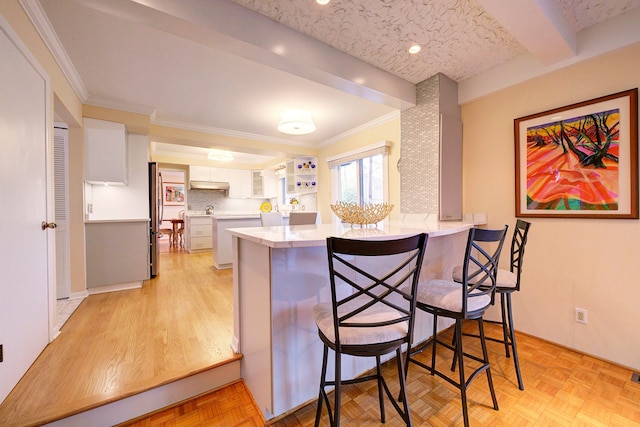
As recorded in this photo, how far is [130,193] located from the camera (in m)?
3.46

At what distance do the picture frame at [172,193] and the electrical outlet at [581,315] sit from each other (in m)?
9.50

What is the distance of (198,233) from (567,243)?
6.02m

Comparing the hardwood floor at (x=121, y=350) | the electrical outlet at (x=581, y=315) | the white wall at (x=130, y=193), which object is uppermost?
the white wall at (x=130, y=193)

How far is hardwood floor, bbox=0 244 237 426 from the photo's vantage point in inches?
50.8

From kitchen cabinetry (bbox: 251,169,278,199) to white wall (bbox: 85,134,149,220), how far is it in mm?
3387

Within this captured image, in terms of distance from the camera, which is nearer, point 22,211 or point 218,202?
point 22,211

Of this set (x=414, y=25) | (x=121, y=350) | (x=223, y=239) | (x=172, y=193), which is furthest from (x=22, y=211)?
(x=172, y=193)

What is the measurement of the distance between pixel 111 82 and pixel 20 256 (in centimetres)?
195

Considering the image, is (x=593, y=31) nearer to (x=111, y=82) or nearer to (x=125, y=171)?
(x=111, y=82)

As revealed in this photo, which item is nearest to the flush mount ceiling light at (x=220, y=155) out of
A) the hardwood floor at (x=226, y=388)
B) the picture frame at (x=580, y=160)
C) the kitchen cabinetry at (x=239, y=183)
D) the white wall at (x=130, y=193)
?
the kitchen cabinetry at (x=239, y=183)

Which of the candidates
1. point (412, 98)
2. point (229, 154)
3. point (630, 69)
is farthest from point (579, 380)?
point (229, 154)

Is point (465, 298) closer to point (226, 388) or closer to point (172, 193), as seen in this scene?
point (226, 388)

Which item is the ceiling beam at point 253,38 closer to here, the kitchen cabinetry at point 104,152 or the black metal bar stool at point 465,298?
the black metal bar stool at point 465,298

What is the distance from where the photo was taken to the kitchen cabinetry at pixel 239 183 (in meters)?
6.62
